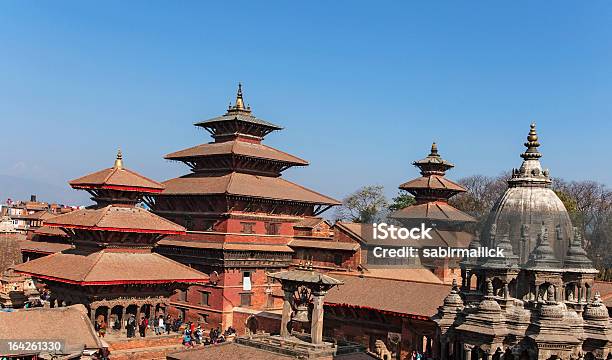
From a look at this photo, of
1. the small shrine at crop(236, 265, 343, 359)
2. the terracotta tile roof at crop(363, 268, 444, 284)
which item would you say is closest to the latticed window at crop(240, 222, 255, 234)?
the terracotta tile roof at crop(363, 268, 444, 284)

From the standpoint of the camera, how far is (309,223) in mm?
45406

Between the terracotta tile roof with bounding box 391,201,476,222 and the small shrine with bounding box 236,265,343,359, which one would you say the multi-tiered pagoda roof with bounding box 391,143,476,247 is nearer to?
the terracotta tile roof with bounding box 391,201,476,222

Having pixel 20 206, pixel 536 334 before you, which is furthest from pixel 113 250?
pixel 20 206

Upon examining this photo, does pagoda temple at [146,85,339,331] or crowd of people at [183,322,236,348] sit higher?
pagoda temple at [146,85,339,331]

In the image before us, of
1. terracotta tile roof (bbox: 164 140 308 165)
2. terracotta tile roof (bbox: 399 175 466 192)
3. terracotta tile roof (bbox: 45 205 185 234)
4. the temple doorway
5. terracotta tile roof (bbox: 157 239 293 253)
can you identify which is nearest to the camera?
terracotta tile roof (bbox: 45 205 185 234)

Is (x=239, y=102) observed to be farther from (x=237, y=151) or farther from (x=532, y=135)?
(x=532, y=135)

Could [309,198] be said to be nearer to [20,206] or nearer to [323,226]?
[323,226]

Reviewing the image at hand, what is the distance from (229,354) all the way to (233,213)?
733 inches

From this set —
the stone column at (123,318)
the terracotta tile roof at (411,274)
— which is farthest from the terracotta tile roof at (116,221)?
the terracotta tile roof at (411,274)

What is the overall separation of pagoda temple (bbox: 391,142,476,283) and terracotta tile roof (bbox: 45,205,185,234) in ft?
66.6

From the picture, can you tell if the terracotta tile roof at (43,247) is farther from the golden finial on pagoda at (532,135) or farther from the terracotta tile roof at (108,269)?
the golden finial on pagoda at (532,135)

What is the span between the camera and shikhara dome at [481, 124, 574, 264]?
23.2 metres

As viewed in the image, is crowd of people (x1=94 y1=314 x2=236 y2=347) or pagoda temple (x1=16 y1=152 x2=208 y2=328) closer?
pagoda temple (x1=16 y1=152 x2=208 y2=328)

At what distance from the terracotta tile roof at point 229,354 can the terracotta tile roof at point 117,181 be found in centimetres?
1155
